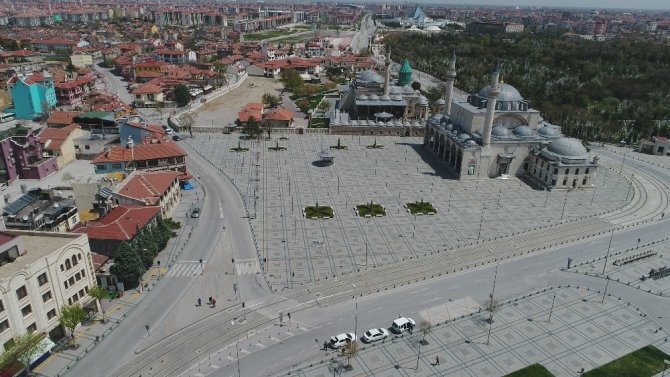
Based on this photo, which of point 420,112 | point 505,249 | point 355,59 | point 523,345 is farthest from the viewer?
point 355,59

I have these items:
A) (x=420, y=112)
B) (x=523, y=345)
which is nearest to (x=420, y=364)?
(x=523, y=345)

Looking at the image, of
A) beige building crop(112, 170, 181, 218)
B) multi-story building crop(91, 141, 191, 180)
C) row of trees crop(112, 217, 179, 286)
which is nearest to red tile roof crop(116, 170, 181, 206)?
beige building crop(112, 170, 181, 218)

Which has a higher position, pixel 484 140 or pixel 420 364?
pixel 484 140

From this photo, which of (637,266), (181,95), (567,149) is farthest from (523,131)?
(181,95)

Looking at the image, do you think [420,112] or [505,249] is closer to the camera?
[505,249]

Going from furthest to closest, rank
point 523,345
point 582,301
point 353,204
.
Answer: point 353,204, point 582,301, point 523,345

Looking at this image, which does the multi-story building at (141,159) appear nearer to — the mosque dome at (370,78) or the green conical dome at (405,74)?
the mosque dome at (370,78)

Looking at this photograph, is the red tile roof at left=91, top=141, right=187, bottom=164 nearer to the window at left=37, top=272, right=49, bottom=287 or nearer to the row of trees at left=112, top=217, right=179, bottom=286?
the row of trees at left=112, top=217, right=179, bottom=286

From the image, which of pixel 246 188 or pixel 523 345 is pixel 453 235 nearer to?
pixel 523 345
